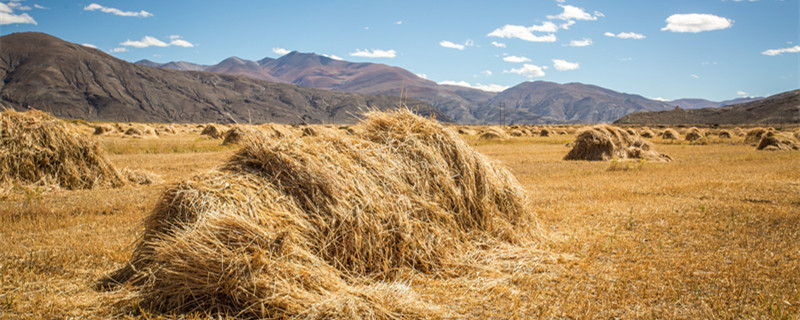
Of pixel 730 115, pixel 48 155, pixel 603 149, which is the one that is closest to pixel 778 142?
pixel 603 149

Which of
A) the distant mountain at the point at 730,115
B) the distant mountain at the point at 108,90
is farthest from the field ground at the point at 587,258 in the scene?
the distant mountain at the point at 730,115

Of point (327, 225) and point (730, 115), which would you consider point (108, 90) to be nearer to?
point (327, 225)

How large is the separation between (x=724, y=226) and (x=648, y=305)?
367 centimetres

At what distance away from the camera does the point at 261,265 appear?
138 inches

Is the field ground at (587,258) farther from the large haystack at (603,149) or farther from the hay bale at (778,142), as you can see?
the hay bale at (778,142)

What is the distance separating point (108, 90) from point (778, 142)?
180440 millimetres

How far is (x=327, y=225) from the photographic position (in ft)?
13.9

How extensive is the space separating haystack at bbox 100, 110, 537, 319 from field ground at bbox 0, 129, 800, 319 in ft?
1.13

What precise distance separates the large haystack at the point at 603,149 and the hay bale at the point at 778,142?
853 centimetres

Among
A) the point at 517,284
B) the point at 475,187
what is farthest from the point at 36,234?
the point at 517,284

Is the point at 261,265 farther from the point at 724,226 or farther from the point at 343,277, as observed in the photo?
the point at 724,226

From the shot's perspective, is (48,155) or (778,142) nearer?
(48,155)

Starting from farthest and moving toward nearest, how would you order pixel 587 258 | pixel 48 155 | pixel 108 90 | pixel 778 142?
pixel 108 90
pixel 778 142
pixel 48 155
pixel 587 258

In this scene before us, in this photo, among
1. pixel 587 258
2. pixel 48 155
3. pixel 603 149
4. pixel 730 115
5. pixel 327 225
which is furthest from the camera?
pixel 730 115
